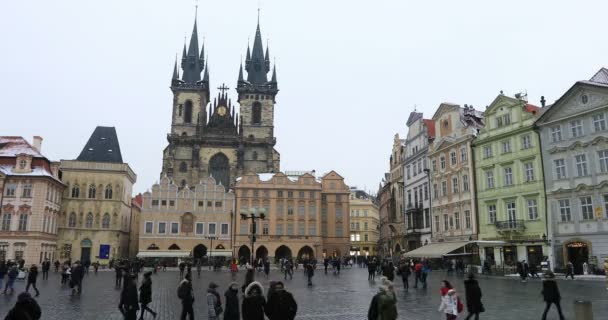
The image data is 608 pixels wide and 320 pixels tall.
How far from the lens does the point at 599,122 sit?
33.2 m

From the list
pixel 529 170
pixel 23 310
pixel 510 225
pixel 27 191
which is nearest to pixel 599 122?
pixel 529 170

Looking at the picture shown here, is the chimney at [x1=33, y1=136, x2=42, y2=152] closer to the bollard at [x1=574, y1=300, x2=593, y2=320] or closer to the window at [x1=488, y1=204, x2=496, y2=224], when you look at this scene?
→ the window at [x1=488, y1=204, x2=496, y2=224]

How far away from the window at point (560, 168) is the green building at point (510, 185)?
1135 mm

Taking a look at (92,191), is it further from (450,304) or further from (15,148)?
(450,304)

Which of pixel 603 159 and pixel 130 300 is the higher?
pixel 603 159

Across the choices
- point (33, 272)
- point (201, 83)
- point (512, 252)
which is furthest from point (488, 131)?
point (201, 83)

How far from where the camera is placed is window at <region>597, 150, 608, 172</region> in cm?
3256

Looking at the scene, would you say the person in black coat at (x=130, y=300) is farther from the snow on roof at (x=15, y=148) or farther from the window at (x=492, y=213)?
the snow on roof at (x=15, y=148)

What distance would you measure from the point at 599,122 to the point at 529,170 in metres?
6.18

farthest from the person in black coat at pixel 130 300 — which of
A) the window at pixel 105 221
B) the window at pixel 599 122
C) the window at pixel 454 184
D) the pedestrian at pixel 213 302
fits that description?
the window at pixel 105 221

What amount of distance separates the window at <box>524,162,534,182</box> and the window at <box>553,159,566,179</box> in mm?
1953

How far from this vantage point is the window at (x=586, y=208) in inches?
1307

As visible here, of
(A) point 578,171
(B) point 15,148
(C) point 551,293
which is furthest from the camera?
(B) point 15,148

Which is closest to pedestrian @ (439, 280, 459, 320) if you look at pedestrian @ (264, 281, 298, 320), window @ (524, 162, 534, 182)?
pedestrian @ (264, 281, 298, 320)
